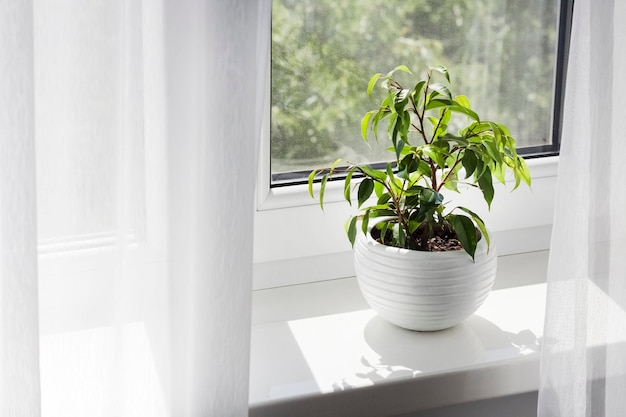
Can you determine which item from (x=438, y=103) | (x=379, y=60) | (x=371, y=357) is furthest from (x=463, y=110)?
(x=371, y=357)

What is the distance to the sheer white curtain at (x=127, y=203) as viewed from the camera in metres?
0.75

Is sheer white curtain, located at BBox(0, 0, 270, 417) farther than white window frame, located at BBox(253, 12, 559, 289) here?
No

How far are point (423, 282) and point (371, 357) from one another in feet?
0.41

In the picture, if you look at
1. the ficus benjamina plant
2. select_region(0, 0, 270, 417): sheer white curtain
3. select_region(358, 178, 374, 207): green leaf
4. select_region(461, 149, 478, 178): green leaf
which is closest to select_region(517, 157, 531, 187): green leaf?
the ficus benjamina plant

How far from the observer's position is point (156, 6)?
0.77 meters

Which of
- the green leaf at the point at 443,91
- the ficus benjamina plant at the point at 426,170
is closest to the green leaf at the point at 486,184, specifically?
the ficus benjamina plant at the point at 426,170

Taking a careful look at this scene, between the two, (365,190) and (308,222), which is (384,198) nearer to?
(365,190)

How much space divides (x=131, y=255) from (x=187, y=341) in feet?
0.37

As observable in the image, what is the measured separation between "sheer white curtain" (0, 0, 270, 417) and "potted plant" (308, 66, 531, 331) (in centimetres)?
28

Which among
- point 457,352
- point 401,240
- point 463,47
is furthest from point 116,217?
point 463,47

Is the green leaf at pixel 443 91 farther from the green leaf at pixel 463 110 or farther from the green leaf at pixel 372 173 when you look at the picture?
the green leaf at pixel 372 173

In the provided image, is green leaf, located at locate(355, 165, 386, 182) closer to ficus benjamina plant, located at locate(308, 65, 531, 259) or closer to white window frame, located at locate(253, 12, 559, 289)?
ficus benjamina plant, located at locate(308, 65, 531, 259)

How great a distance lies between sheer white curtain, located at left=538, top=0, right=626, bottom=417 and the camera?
95 cm

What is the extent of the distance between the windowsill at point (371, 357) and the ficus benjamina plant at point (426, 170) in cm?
14
